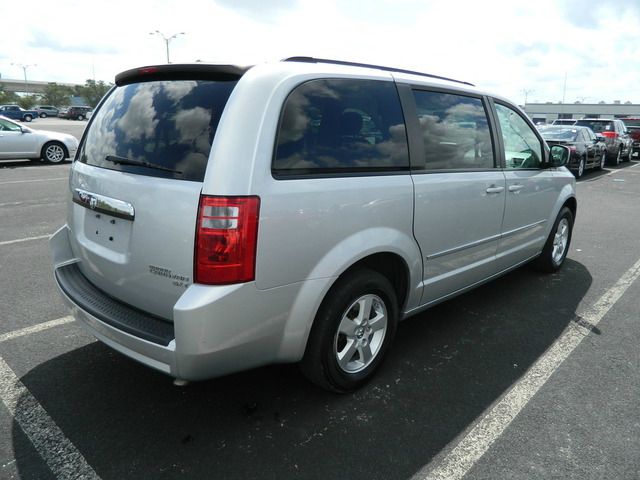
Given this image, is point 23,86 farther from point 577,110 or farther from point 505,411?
point 505,411

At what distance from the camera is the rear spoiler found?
2.39 meters

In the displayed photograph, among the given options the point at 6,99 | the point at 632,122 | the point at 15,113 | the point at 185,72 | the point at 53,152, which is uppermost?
the point at 6,99

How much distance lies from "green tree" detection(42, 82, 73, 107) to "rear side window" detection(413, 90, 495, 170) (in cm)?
11448

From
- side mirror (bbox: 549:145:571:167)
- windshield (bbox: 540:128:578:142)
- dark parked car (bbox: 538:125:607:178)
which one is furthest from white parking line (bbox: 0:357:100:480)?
windshield (bbox: 540:128:578:142)

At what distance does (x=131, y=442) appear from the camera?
2443mm

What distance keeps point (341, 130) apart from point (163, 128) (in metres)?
0.93

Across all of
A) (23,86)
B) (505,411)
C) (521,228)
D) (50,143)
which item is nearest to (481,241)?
(521,228)

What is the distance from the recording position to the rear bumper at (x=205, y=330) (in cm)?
217

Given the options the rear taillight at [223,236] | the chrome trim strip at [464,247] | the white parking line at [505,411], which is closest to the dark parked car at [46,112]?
the chrome trim strip at [464,247]

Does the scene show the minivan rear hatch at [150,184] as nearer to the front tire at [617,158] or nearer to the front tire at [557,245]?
the front tire at [557,245]

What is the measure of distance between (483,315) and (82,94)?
386ft

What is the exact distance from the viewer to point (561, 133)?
14.7 metres

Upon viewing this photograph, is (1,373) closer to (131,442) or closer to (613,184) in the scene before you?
(131,442)

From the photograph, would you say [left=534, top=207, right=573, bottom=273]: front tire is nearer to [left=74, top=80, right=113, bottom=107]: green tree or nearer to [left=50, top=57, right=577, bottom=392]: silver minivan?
[left=50, top=57, right=577, bottom=392]: silver minivan
